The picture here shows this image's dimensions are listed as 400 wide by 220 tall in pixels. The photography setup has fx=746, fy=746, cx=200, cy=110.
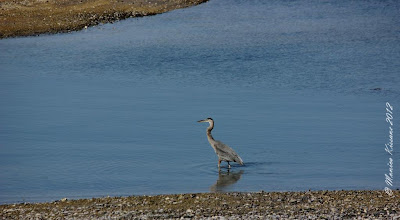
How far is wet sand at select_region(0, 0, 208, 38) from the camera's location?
139 feet

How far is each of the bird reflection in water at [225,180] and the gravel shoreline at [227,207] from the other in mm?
869

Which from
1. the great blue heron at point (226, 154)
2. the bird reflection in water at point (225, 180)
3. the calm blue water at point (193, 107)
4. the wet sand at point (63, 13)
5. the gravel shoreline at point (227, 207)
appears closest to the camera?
the gravel shoreline at point (227, 207)

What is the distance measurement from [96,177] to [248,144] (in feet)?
15.6

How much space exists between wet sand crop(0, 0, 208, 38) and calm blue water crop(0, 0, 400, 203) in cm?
128

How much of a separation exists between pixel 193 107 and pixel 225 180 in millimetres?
7741

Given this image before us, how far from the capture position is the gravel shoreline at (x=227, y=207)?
13922mm

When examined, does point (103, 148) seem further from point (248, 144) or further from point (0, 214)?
point (0, 214)

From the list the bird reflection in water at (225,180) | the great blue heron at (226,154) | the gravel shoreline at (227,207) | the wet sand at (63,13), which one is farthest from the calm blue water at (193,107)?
the wet sand at (63,13)

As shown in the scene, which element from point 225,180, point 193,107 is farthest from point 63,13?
point 225,180

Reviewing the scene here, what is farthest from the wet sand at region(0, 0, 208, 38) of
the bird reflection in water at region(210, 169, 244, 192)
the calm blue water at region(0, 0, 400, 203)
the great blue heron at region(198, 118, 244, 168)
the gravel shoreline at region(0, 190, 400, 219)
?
the gravel shoreline at region(0, 190, 400, 219)

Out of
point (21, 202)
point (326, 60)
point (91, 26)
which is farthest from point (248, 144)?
point (91, 26)

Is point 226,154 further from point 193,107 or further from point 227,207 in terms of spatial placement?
point 193,107

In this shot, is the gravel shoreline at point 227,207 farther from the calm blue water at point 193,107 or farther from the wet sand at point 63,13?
the wet sand at point 63,13

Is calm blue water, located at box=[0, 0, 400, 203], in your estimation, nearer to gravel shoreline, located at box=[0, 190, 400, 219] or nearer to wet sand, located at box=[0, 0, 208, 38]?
gravel shoreline, located at box=[0, 190, 400, 219]
